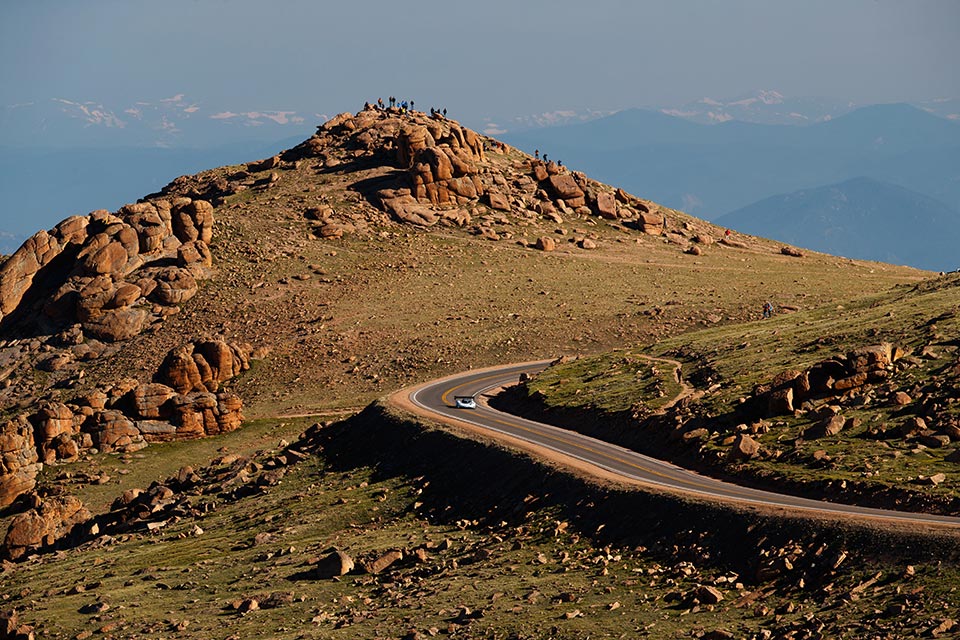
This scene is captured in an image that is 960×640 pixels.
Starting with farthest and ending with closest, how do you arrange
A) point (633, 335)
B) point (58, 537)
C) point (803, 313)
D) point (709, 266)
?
point (709, 266) → point (633, 335) → point (803, 313) → point (58, 537)

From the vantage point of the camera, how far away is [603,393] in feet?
275

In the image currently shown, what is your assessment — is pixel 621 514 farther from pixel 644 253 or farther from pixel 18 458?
pixel 644 253

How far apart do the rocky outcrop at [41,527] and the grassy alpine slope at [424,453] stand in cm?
213

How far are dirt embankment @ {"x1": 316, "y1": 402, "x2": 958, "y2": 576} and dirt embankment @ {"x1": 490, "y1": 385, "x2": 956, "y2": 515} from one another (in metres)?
4.83

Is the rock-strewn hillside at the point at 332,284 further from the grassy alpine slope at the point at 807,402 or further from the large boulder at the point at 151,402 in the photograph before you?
the grassy alpine slope at the point at 807,402

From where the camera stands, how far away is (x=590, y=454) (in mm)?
69500

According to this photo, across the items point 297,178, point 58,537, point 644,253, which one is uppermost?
point 297,178

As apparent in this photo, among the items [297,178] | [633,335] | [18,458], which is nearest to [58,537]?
[18,458]

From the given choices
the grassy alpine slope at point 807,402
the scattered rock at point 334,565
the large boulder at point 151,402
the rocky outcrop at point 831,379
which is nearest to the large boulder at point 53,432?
the large boulder at point 151,402

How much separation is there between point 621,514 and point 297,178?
116 meters

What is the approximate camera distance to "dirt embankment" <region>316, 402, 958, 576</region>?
153 ft

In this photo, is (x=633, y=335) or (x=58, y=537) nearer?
(x=58, y=537)

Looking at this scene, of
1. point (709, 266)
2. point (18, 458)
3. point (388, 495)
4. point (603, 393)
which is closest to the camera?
point (388, 495)

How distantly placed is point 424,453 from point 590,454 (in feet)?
40.7
